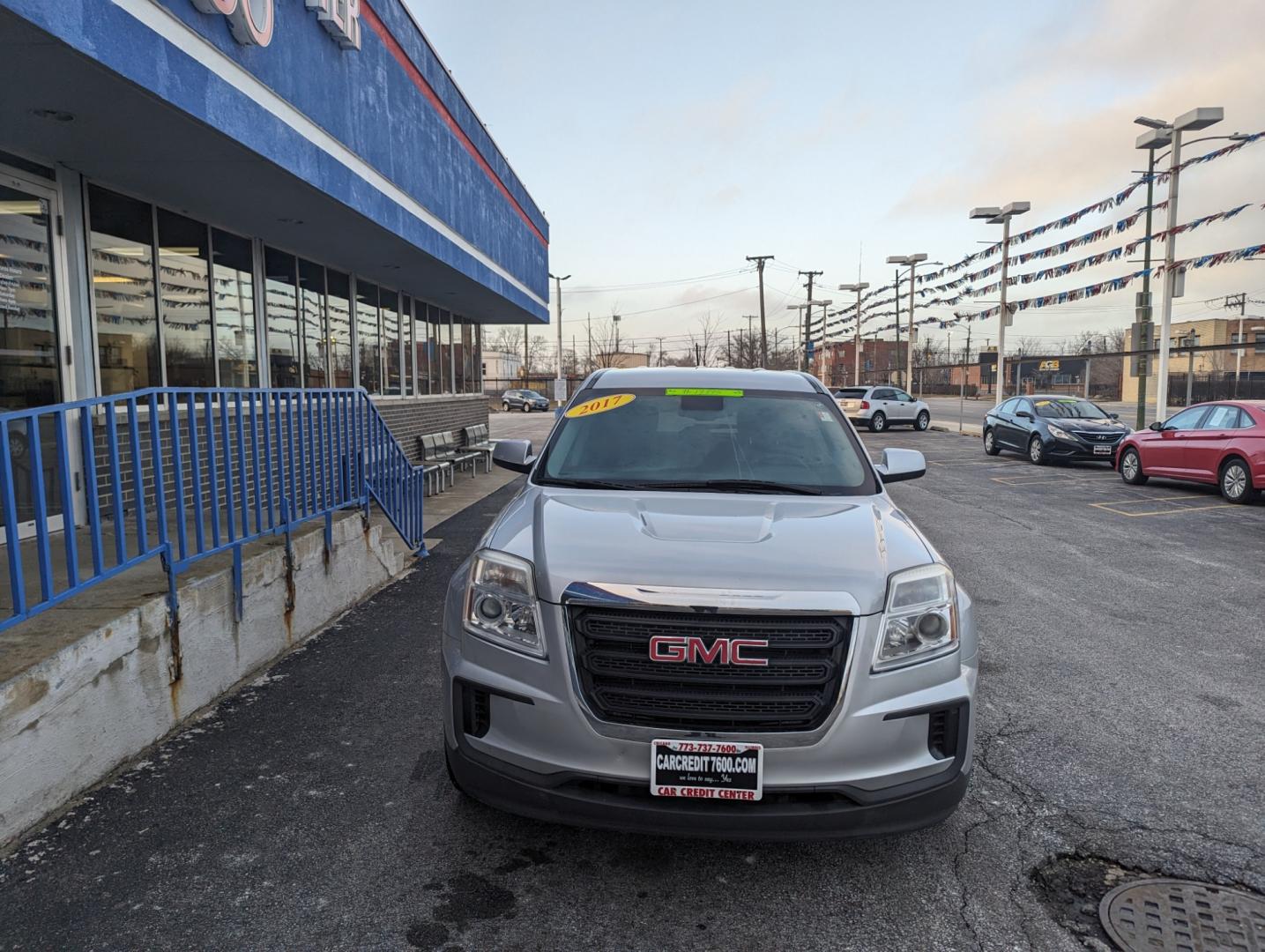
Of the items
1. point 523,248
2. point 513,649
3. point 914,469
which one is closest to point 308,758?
point 513,649

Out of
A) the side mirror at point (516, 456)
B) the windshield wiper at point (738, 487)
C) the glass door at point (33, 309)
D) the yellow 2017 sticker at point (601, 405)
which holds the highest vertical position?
the glass door at point (33, 309)

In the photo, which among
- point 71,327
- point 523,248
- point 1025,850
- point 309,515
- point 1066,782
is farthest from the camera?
point 523,248

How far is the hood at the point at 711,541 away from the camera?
107 inches

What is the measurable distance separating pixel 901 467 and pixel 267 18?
601 cm

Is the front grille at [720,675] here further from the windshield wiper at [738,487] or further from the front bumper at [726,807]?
the windshield wiper at [738,487]

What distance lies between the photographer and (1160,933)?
2574 mm

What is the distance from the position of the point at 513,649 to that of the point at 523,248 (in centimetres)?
1846

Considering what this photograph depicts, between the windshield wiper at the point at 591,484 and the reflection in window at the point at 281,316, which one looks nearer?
the windshield wiper at the point at 591,484

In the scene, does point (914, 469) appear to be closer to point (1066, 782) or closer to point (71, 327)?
point (1066, 782)

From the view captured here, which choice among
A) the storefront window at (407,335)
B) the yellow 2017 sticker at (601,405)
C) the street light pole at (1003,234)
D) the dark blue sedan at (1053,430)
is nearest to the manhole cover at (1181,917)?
the yellow 2017 sticker at (601,405)

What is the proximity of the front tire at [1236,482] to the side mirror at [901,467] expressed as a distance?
1027 cm

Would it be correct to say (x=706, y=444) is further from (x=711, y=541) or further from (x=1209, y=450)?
(x=1209, y=450)

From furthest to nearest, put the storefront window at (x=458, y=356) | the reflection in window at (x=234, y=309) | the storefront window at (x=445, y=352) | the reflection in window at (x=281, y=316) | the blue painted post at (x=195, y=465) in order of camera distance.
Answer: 1. the storefront window at (x=458, y=356)
2. the storefront window at (x=445, y=352)
3. the reflection in window at (x=281, y=316)
4. the reflection in window at (x=234, y=309)
5. the blue painted post at (x=195, y=465)

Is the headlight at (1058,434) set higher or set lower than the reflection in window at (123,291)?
lower
